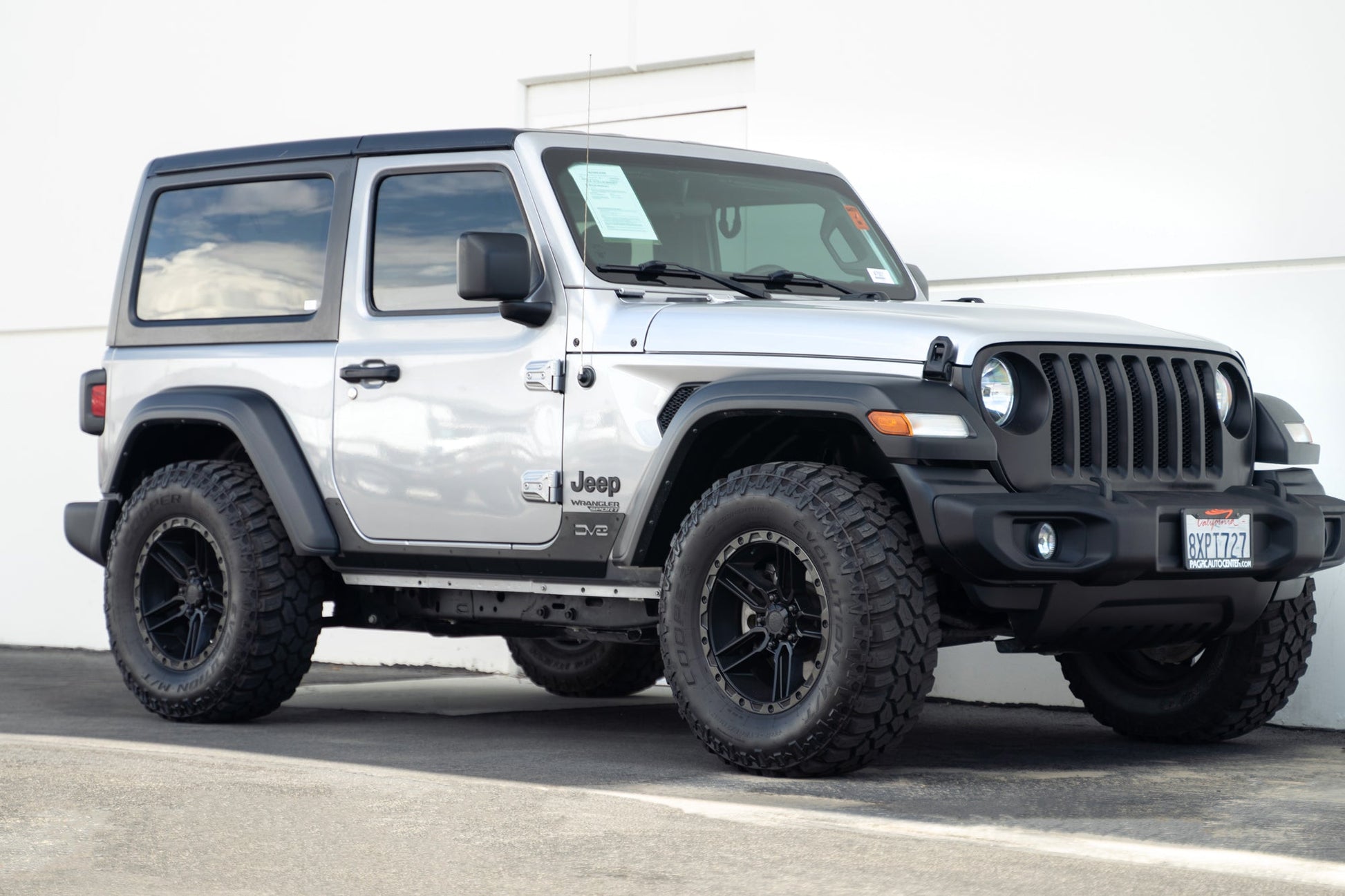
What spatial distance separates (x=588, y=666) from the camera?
848 centimetres

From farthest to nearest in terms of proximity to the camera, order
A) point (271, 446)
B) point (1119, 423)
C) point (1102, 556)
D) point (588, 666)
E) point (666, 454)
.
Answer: point (588, 666), point (271, 446), point (666, 454), point (1119, 423), point (1102, 556)

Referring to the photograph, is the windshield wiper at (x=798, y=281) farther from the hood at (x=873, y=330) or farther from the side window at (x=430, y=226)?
the side window at (x=430, y=226)

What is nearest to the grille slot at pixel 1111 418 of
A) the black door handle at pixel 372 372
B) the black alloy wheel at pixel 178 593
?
the black door handle at pixel 372 372

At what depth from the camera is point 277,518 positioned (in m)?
7.03

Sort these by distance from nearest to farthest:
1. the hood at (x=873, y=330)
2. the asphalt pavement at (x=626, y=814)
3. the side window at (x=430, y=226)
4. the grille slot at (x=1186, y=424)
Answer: the asphalt pavement at (x=626, y=814)
the hood at (x=873, y=330)
the grille slot at (x=1186, y=424)
the side window at (x=430, y=226)

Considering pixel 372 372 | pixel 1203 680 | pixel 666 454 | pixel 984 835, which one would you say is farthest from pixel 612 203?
pixel 984 835

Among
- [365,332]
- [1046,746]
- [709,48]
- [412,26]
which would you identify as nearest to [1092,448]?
[1046,746]

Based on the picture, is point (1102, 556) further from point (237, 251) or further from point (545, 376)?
point (237, 251)

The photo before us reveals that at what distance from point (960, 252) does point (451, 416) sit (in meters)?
3.01

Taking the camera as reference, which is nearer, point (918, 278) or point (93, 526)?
point (918, 278)

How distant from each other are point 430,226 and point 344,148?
58 centimetres

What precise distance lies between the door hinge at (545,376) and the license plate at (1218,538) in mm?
2071

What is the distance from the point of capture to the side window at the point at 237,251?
7113 mm

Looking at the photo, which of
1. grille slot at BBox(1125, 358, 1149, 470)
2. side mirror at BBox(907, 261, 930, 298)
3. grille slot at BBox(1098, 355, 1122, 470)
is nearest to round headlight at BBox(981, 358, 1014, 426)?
grille slot at BBox(1098, 355, 1122, 470)
